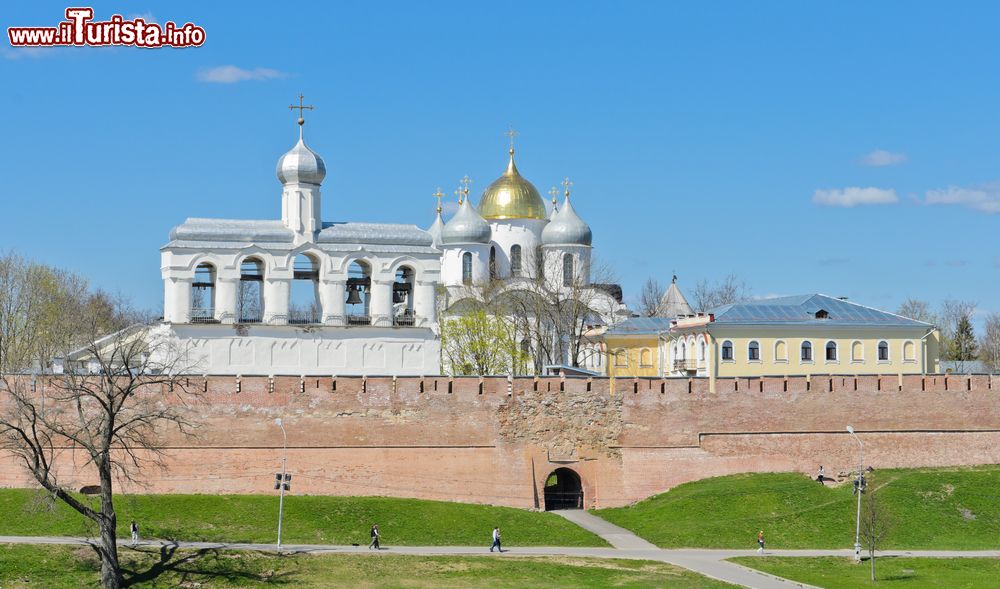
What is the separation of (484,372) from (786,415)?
1383 cm

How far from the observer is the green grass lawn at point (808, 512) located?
1499 inches

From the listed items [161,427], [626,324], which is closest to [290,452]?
[161,427]

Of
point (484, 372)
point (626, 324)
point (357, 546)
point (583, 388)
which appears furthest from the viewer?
point (626, 324)

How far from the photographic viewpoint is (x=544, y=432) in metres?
42.4

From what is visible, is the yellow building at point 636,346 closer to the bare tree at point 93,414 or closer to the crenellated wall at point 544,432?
the crenellated wall at point 544,432

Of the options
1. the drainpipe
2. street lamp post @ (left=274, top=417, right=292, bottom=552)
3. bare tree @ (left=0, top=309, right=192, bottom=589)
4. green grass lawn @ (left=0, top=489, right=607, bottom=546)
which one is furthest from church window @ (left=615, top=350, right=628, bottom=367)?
bare tree @ (left=0, top=309, right=192, bottom=589)

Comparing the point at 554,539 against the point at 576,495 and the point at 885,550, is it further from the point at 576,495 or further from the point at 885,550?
the point at 885,550

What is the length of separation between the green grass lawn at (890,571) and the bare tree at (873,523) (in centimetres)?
45

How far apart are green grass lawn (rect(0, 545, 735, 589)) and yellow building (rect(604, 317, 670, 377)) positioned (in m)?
24.2

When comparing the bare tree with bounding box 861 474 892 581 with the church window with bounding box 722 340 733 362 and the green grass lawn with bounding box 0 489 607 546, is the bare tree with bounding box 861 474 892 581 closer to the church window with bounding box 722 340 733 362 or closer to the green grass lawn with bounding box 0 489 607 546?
the green grass lawn with bounding box 0 489 607 546

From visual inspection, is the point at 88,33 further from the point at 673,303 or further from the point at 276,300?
the point at 673,303

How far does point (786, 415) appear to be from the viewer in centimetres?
4372

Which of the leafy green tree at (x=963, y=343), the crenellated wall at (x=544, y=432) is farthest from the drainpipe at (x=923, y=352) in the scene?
the leafy green tree at (x=963, y=343)

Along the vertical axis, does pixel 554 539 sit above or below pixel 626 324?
below
